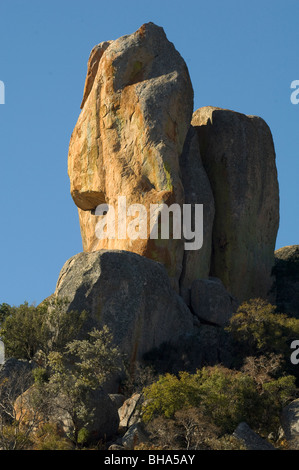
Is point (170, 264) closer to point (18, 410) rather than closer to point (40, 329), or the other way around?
point (40, 329)

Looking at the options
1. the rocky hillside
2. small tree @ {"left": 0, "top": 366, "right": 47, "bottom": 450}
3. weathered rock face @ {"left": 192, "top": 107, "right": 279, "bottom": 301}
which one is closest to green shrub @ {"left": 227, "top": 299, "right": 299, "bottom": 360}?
the rocky hillside

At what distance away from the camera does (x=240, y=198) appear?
7106 cm

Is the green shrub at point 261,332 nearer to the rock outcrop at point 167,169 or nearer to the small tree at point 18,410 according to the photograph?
the rock outcrop at point 167,169

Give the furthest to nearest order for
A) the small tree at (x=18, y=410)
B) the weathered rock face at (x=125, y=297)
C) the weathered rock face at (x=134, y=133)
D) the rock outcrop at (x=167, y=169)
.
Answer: the rock outcrop at (x=167, y=169) → the weathered rock face at (x=134, y=133) → the weathered rock face at (x=125, y=297) → the small tree at (x=18, y=410)

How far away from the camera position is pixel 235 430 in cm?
4322

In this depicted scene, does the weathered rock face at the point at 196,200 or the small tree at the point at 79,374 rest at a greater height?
the weathered rock face at the point at 196,200

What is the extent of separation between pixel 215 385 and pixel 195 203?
22.4m

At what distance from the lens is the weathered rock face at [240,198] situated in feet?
232

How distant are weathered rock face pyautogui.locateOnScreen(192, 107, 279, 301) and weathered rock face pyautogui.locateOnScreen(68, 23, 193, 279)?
5302mm

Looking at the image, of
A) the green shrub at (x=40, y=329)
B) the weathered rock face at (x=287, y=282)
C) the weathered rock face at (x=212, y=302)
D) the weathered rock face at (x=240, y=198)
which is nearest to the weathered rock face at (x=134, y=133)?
the weathered rock face at (x=212, y=302)

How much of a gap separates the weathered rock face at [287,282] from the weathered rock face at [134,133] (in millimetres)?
10417

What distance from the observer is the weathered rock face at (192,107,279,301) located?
2788 inches
